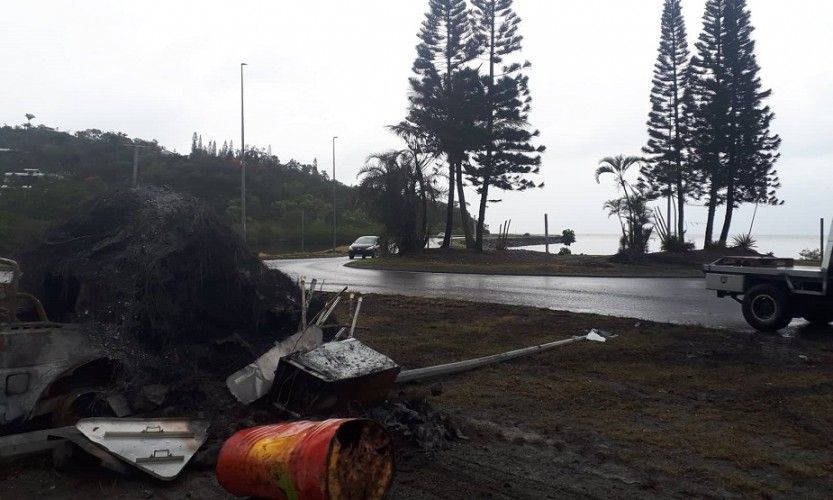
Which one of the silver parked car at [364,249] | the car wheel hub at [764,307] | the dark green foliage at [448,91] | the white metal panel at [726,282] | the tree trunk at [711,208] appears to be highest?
the dark green foliage at [448,91]

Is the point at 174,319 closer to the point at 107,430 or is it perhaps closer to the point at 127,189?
the point at 107,430

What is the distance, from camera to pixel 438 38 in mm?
37938

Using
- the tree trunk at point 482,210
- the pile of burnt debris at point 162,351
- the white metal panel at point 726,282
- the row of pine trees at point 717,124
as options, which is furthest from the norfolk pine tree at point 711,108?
the pile of burnt debris at point 162,351

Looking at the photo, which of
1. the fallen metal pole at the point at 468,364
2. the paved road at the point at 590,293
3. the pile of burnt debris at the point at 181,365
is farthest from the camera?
the paved road at the point at 590,293

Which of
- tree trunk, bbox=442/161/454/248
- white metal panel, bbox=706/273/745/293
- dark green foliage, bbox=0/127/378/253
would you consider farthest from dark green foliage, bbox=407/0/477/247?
white metal panel, bbox=706/273/745/293

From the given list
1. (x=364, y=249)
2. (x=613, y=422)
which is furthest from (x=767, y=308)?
(x=364, y=249)

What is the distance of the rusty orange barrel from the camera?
3311 mm

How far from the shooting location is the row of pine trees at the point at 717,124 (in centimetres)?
3494

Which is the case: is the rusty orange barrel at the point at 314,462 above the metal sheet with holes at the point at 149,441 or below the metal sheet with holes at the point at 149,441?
above

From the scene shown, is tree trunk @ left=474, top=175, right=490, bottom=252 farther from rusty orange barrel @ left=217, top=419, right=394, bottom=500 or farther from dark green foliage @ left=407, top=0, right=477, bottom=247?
rusty orange barrel @ left=217, top=419, right=394, bottom=500

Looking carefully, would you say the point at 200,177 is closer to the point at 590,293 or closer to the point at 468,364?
the point at 590,293

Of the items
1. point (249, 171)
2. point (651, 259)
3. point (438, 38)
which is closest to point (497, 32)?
point (438, 38)

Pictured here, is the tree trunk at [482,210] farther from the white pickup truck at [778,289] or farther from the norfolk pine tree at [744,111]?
the white pickup truck at [778,289]

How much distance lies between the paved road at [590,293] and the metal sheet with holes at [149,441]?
4.69 metres
